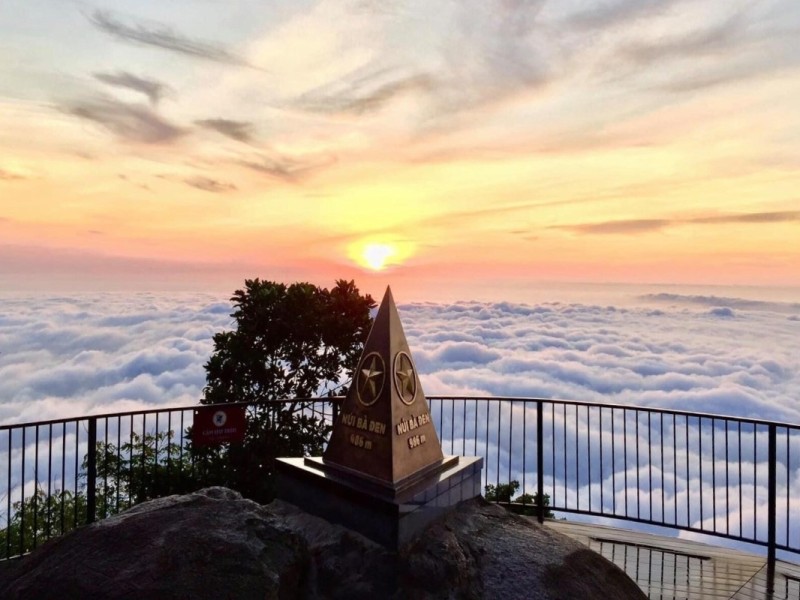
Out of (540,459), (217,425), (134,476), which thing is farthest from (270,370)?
(540,459)

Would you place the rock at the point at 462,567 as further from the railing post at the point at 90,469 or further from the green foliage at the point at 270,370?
the green foliage at the point at 270,370

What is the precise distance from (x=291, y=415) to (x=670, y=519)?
6.61m

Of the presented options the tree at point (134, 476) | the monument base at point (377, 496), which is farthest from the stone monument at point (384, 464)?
the tree at point (134, 476)

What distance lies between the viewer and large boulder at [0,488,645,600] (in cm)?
388

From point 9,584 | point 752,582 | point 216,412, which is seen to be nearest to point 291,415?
point 216,412

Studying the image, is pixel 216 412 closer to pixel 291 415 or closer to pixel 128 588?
pixel 291 415

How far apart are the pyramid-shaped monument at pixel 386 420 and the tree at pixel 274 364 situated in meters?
5.08

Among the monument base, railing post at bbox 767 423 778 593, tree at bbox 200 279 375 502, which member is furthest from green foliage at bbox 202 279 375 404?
railing post at bbox 767 423 778 593

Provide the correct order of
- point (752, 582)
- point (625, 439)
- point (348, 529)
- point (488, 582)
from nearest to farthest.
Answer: point (488, 582) → point (348, 529) → point (752, 582) → point (625, 439)

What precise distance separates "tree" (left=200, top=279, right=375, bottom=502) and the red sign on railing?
7.76ft

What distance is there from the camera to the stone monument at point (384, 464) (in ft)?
16.1

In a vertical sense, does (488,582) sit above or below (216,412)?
below

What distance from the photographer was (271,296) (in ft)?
34.6

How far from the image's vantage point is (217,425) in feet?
25.6
